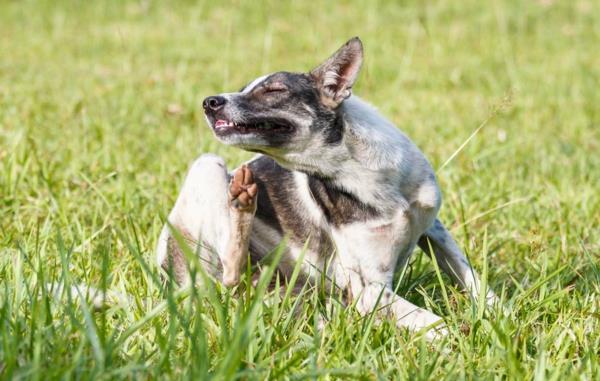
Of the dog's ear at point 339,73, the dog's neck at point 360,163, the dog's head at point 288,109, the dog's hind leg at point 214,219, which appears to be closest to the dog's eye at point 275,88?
the dog's head at point 288,109

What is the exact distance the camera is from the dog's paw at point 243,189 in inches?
126

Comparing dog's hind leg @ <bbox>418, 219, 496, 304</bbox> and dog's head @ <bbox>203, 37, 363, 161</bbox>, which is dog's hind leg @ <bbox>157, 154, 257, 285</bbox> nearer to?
dog's head @ <bbox>203, 37, 363, 161</bbox>

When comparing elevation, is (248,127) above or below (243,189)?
above

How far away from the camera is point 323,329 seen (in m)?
2.88

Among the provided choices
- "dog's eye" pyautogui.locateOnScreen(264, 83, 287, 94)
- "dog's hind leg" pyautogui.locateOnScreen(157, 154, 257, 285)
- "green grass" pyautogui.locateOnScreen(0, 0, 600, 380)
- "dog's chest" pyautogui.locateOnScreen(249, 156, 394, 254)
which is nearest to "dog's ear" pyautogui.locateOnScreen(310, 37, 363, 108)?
"dog's eye" pyautogui.locateOnScreen(264, 83, 287, 94)

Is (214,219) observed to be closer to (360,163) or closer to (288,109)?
(288,109)

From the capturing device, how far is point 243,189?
3205mm

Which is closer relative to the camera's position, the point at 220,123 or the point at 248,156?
the point at 220,123

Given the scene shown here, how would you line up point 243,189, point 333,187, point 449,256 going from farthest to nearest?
1. point 449,256
2. point 333,187
3. point 243,189

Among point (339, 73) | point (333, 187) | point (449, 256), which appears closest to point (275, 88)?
point (339, 73)

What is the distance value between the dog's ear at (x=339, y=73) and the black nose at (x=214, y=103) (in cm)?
36

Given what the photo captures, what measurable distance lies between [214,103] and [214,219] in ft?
1.54

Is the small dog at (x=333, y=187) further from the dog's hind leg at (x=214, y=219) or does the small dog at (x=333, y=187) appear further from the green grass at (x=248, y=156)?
the green grass at (x=248, y=156)

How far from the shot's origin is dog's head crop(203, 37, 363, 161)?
328cm
